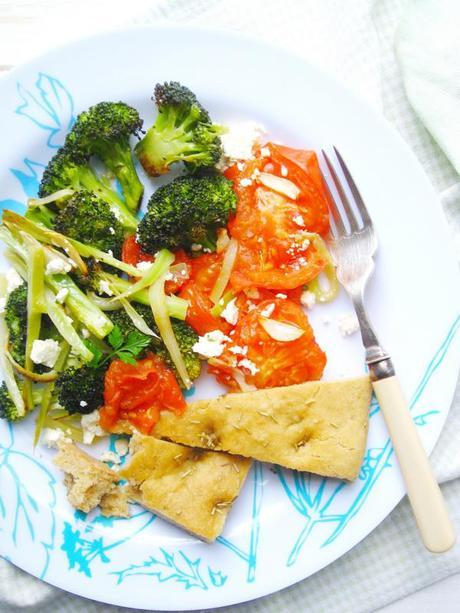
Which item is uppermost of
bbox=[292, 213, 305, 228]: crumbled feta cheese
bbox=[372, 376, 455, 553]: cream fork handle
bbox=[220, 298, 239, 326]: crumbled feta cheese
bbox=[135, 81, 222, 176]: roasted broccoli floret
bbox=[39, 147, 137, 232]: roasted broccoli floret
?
bbox=[135, 81, 222, 176]: roasted broccoli floret

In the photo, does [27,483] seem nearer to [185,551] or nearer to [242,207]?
[185,551]

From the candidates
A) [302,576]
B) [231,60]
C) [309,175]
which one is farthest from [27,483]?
[231,60]

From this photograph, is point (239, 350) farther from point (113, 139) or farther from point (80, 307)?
point (113, 139)

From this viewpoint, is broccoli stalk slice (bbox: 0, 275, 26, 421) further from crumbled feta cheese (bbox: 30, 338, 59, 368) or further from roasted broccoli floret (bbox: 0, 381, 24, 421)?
crumbled feta cheese (bbox: 30, 338, 59, 368)

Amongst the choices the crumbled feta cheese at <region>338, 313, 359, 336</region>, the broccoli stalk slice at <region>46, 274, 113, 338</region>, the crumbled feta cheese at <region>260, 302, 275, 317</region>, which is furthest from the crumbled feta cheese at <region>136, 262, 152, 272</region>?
the crumbled feta cheese at <region>338, 313, 359, 336</region>

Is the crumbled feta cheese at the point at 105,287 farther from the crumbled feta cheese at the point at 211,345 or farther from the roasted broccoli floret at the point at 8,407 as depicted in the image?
the roasted broccoli floret at the point at 8,407

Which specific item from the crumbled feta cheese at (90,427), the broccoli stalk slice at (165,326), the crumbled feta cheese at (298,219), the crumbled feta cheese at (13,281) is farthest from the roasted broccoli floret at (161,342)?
the crumbled feta cheese at (298,219)
